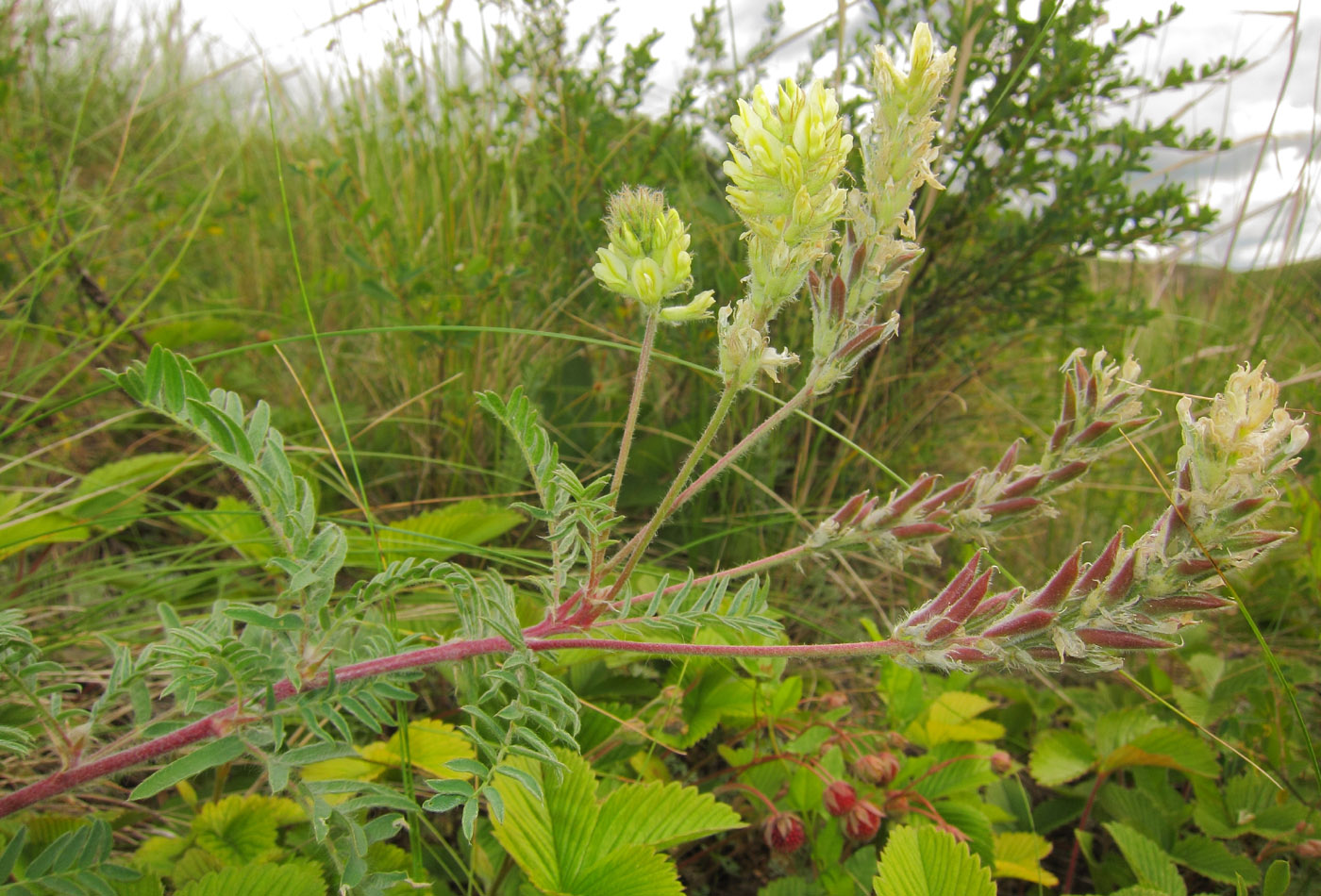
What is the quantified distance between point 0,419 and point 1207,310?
4580 mm

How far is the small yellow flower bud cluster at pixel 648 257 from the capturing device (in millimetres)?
820

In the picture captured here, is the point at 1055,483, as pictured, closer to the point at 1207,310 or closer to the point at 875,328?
the point at 875,328

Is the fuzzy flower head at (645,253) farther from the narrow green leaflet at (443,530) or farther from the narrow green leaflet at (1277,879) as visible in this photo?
the narrow green leaflet at (1277,879)

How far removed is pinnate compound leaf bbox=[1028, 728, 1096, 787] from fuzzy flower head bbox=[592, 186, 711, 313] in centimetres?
109

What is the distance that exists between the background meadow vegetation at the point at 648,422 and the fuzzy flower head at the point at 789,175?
53 cm

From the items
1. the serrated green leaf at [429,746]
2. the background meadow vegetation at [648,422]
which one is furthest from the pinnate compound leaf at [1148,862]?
the serrated green leaf at [429,746]

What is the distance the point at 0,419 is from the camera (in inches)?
77.5

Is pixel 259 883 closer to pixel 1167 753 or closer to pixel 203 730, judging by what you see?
pixel 203 730

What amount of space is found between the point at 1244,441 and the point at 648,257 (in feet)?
1.96

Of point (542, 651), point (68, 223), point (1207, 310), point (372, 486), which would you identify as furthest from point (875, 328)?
point (1207, 310)

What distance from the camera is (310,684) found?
0.90m

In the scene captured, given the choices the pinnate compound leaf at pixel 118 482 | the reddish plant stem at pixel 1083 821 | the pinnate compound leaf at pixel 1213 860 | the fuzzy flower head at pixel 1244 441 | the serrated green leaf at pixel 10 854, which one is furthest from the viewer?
the pinnate compound leaf at pixel 118 482

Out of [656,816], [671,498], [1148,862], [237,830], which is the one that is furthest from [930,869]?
[237,830]

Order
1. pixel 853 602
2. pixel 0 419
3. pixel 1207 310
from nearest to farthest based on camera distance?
pixel 0 419 < pixel 853 602 < pixel 1207 310
